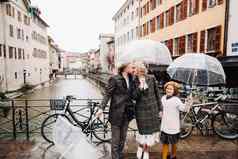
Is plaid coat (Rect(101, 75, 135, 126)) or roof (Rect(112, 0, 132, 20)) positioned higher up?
roof (Rect(112, 0, 132, 20))

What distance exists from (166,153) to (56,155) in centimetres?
229

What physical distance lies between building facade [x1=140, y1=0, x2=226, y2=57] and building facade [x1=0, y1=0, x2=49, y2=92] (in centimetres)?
1625

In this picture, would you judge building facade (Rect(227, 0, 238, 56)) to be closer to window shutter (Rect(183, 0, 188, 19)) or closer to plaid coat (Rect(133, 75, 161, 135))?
window shutter (Rect(183, 0, 188, 19))

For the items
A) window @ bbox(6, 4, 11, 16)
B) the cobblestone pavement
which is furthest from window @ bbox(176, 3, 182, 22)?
window @ bbox(6, 4, 11, 16)

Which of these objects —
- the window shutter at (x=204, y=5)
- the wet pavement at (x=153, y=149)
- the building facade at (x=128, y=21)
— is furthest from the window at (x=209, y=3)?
the building facade at (x=128, y=21)

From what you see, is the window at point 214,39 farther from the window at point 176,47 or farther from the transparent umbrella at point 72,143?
the transparent umbrella at point 72,143

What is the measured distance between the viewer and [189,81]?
A: 5336 mm

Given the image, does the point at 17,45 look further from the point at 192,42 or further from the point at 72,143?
the point at 72,143

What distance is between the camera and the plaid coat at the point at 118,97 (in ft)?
11.8

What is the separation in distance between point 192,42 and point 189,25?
57.0 inches

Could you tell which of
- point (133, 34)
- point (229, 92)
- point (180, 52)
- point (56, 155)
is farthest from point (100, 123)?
point (133, 34)

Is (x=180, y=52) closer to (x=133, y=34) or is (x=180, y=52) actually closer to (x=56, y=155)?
(x=56, y=155)

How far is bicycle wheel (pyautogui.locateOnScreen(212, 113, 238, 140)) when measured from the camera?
578cm

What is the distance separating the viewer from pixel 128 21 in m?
37.4
